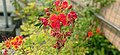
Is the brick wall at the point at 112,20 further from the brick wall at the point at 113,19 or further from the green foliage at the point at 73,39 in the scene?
the green foliage at the point at 73,39

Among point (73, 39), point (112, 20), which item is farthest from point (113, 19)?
point (73, 39)

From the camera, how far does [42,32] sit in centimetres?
296

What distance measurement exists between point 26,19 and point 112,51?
6.76 feet

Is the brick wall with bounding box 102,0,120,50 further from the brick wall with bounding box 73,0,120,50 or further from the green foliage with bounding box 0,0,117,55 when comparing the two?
the green foliage with bounding box 0,0,117,55

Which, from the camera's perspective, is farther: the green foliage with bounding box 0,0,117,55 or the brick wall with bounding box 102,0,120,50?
the brick wall with bounding box 102,0,120,50

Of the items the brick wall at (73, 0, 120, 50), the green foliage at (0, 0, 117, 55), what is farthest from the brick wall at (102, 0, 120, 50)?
the green foliage at (0, 0, 117, 55)

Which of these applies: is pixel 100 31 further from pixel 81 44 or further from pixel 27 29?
pixel 27 29

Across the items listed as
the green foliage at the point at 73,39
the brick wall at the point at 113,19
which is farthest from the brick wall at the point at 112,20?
the green foliage at the point at 73,39

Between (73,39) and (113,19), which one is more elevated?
(113,19)

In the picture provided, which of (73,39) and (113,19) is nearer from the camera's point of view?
(113,19)

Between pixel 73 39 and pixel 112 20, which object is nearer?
pixel 112 20

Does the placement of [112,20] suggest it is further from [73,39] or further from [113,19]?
[73,39]

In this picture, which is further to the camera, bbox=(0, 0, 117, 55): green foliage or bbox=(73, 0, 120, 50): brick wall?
bbox=(73, 0, 120, 50): brick wall

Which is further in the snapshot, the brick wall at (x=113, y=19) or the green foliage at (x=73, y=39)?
the brick wall at (x=113, y=19)
